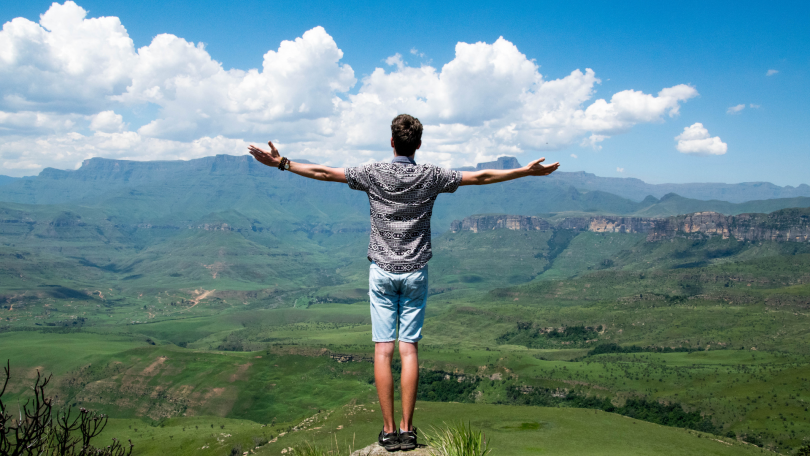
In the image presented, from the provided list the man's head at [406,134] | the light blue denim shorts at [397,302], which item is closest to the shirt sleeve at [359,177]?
the man's head at [406,134]

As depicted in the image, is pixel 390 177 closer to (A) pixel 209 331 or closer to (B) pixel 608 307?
(B) pixel 608 307

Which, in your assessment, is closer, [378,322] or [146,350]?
[378,322]

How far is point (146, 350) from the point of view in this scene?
116 meters

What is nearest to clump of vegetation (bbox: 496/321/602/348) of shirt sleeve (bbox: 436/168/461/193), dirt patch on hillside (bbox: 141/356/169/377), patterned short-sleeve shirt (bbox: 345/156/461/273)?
dirt patch on hillside (bbox: 141/356/169/377)

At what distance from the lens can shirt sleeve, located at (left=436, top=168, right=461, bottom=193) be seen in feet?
24.6

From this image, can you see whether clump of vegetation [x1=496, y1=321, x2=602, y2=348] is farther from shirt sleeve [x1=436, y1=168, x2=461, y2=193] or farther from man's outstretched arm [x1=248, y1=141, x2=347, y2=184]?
man's outstretched arm [x1=248, y1=141, x2=347, y2=184]

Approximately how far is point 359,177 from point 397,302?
6.52 ft

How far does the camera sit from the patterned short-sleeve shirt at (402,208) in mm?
7355

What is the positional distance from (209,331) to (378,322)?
635ft

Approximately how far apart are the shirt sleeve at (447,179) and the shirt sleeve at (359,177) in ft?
3.54

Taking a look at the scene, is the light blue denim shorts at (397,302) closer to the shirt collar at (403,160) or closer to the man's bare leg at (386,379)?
the man's bare leg at (386,379)

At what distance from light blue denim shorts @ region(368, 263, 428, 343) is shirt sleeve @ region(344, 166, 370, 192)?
4.06 ft

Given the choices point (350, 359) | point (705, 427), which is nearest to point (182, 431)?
point (350, 359)

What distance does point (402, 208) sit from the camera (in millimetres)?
7352
